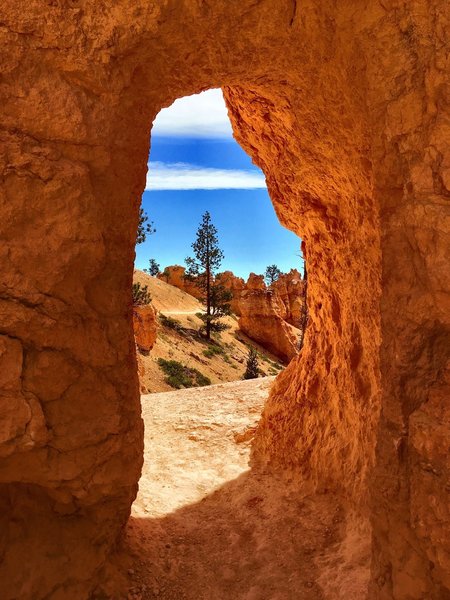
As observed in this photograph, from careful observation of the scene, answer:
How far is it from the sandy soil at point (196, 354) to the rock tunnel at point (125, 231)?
14.4 metres

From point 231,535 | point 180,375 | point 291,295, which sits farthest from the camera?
point 291,295

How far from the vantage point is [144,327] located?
77.4 feet

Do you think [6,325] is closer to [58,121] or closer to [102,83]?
[58,121]

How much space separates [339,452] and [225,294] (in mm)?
28321

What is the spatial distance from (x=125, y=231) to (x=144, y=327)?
771 inches

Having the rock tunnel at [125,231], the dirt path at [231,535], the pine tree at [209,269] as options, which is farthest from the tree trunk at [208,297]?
the rock tunnel at [125,231]

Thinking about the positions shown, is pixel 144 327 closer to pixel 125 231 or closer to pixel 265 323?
pixel 265 323

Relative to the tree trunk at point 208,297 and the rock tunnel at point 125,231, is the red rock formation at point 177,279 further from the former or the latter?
the rock tunnel at point 125,231

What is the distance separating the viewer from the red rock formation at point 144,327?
23094 millimetres

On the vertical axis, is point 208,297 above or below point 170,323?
above

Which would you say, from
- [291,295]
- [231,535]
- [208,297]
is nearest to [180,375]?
[208,297]

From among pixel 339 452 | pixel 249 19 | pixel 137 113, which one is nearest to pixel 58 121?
pixel 137 113

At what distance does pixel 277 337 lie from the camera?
34.4m

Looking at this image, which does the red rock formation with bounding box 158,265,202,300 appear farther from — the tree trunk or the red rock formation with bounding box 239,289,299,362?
the tree trunk
